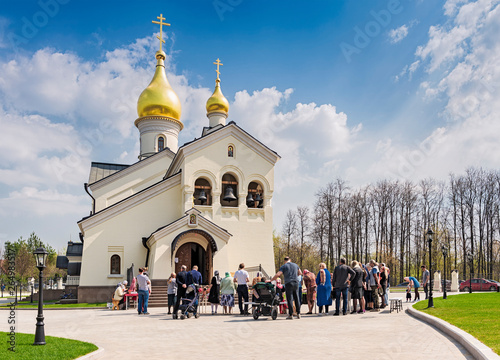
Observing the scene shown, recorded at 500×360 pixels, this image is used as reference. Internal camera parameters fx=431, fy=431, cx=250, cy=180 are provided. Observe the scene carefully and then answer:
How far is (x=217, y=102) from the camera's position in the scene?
3538 centimetres

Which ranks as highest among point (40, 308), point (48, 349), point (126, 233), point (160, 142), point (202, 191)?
point (160, 142)

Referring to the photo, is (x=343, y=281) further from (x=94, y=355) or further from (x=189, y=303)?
(x=94, y=355)

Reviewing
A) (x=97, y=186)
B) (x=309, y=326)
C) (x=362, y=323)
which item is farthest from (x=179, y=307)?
(x=97, y=186)

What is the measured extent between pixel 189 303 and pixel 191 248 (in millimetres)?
9960

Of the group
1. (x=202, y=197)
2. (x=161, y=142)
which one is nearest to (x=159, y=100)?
(x=161, y=142)

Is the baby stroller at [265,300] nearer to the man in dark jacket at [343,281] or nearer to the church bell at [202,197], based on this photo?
the man in dark jacket at [343,281]

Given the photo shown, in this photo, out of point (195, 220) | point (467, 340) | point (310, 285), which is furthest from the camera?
point (195, 220)

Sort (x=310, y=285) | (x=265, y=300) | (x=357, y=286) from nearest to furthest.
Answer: (x=265, y=300) → (x=357, y=286) → (x=310, y=285)

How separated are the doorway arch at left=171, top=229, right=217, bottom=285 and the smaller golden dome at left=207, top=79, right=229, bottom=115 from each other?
48.0ft

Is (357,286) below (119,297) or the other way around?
the other way around

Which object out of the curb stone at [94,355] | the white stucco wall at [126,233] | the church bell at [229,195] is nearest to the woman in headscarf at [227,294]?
the curb stone at [94,355]

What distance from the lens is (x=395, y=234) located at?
49.0m

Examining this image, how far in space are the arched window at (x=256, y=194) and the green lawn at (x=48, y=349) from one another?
1761cm

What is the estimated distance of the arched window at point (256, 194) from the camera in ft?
86.3
